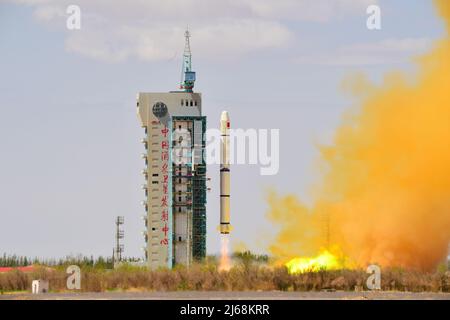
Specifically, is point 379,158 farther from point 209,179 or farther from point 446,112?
point 209,179

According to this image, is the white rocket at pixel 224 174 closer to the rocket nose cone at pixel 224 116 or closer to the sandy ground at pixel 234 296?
the rocket nose cone at pixel 224 116

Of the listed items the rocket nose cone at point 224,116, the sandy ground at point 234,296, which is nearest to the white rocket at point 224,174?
the rocket nose cone at point 224,116

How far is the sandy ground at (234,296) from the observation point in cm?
8650

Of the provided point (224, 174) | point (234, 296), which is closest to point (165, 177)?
point (224, 174)

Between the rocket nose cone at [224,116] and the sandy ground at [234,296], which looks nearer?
the sandy ground at [234,296]

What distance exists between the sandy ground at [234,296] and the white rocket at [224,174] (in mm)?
30898

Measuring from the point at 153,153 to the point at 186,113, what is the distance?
5.42 meters

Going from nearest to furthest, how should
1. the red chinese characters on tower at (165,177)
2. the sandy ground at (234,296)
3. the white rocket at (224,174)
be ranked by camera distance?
the sandy ground at (234,296), the white rocket at (224,174), the red chinese characters on tower at (165,177)

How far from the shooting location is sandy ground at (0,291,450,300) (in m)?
86.5

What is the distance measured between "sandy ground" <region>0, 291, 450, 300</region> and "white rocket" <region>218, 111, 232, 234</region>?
1216 inches

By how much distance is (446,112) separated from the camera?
364ft

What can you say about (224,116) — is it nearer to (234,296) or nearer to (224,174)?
(224,174)

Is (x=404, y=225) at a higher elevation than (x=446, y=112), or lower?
lower
